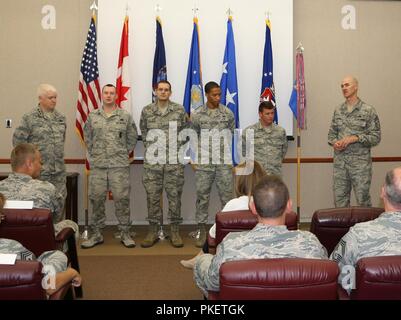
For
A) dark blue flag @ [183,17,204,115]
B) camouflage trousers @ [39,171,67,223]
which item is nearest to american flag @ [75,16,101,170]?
camouflage trousers @ [39,171,67,223]

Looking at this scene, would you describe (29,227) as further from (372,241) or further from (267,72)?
(267,72)

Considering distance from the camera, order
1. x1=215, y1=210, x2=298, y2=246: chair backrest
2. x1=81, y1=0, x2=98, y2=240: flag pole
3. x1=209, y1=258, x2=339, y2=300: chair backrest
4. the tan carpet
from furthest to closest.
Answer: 1. x1=81, y1=0, x2=98, y2=240: flag pole
2. the tan carpet
3. x1=215, y1=210, x2=298, y2=246: chair backrest
4. x1=209, y1=258, x2=339, y2=300: chair backrest

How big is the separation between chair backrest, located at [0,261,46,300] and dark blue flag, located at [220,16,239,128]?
4.42 meters

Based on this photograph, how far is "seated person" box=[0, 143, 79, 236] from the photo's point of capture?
9.96ft

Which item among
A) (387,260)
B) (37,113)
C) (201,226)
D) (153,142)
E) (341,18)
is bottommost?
(201,226)

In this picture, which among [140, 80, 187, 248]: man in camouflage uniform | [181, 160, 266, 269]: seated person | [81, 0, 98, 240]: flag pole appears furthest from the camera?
[81, 0, 98, 240]: flag pole

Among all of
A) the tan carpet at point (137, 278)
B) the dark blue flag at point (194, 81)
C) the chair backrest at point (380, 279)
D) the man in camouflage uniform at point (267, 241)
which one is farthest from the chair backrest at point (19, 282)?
the dark blue flag at point (194, 81)

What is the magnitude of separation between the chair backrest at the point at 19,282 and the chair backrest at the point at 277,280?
0.60 metres

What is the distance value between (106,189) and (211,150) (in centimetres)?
118

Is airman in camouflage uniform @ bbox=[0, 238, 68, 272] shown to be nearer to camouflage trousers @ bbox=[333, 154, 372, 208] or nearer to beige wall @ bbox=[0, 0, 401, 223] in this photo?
camouflage trousers @ bbox=[333, 154, 372, 208]
